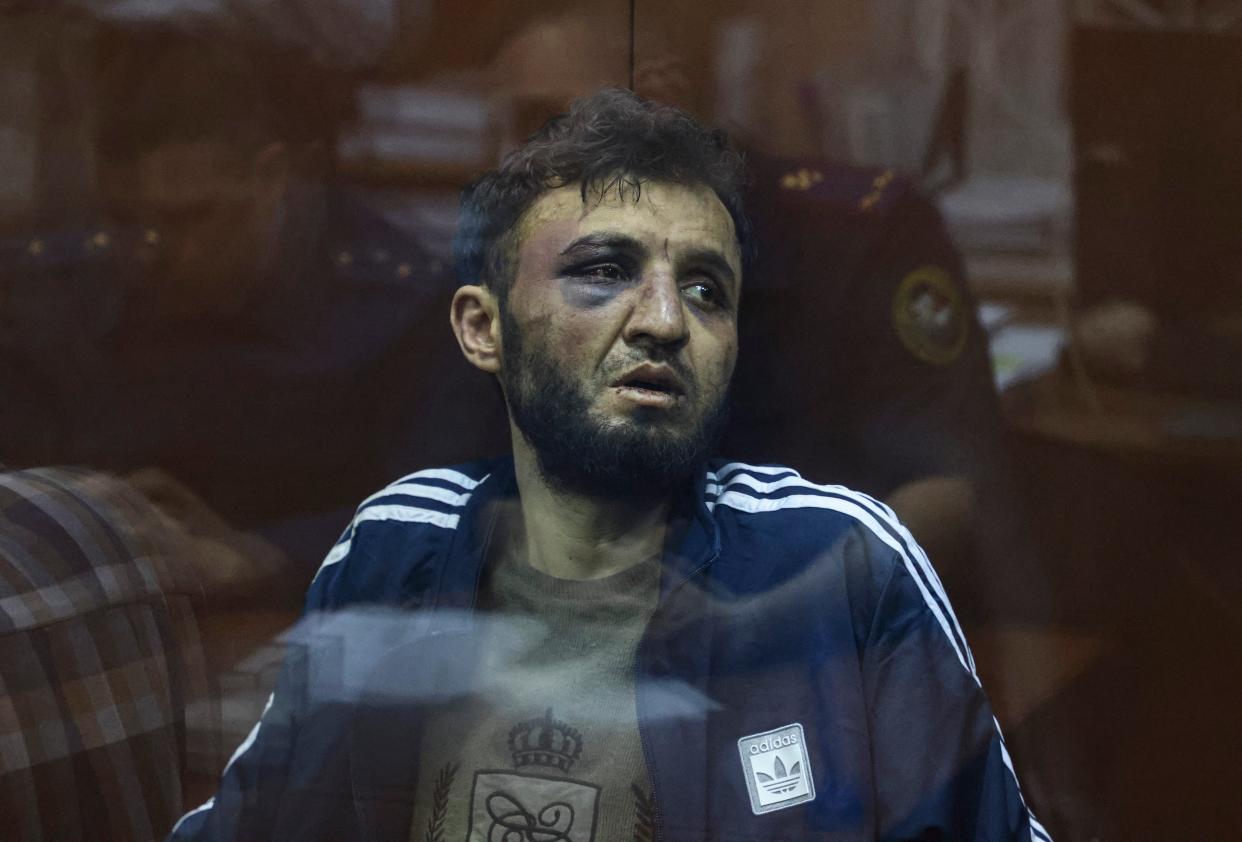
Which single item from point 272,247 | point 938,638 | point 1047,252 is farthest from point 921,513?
point 272,247

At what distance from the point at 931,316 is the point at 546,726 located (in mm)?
872

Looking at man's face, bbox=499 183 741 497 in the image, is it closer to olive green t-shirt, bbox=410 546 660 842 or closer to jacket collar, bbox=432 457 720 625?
jacket collar, bbox=432 457 720 625

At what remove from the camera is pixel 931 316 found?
1926 mm

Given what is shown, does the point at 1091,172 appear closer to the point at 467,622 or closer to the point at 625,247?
the point at 625,247

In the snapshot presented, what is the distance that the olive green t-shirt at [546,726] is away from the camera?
1.69 meters

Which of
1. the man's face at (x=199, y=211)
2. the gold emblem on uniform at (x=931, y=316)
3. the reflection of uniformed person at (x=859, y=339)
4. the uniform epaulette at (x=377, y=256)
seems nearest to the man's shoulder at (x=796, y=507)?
the reflection of uniformed person at (x=859, y=339)

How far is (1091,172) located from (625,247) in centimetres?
75

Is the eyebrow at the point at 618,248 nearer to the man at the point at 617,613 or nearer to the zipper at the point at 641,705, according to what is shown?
the man at the point at 617,613

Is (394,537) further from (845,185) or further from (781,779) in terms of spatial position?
(845,185)

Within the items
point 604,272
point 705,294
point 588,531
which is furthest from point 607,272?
point 588,531

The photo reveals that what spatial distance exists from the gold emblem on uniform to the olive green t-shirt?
1.83 ft

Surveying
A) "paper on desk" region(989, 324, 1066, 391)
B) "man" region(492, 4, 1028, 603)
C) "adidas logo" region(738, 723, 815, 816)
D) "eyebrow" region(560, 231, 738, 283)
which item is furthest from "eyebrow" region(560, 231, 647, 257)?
"adidas logo" region(738, 723, 815, 816)

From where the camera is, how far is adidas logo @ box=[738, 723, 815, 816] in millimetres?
1669

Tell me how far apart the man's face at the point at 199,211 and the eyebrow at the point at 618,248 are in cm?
50
